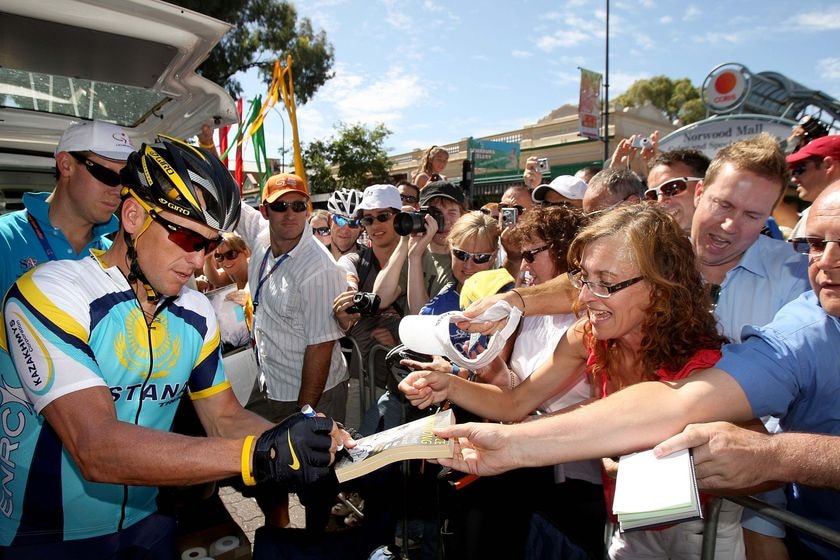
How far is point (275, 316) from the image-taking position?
3695 mm

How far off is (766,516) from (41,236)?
372cm

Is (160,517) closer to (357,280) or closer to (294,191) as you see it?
(294,191)

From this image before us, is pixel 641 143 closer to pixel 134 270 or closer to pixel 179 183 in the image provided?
pixel 179 183

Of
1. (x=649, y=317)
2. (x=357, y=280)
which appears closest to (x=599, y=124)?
(x=357, y=280)

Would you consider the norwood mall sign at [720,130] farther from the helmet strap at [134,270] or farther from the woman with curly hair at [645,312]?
the helmet strap at [134,270]

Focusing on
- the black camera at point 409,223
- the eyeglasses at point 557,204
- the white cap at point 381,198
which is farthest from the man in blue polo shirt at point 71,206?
the eyeglasses at point 557,204

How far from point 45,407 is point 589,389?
232cm

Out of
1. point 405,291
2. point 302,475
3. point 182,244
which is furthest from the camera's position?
point 405,291

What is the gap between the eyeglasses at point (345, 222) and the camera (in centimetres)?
557

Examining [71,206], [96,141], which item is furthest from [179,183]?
[71,206]

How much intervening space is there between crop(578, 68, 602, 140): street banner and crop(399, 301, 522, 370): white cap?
22942 mm

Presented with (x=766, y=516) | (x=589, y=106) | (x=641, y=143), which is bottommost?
(x=766, y=516)

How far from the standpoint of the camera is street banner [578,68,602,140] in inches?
933

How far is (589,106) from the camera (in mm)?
24297
